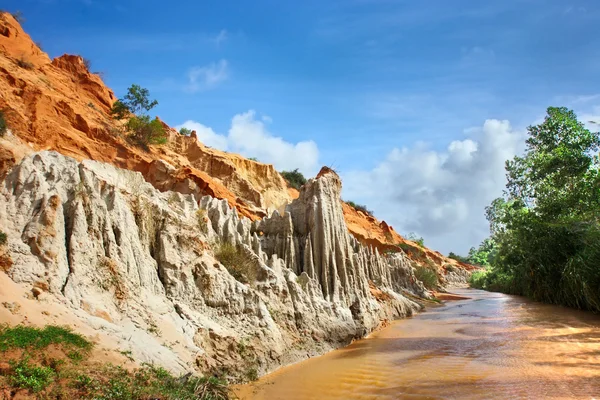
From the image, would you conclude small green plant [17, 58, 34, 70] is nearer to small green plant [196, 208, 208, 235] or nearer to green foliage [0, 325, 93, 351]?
small green plant [196, 208, 208, 235]

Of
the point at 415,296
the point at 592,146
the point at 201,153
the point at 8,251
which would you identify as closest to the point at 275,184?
the point at 201,153

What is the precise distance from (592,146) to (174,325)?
2430 cm

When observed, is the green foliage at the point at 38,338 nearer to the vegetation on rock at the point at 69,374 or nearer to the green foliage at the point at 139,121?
the vegetation on rock at the point at 69,374

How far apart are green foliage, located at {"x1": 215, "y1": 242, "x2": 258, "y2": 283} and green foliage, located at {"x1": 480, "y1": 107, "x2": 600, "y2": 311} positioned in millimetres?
14960

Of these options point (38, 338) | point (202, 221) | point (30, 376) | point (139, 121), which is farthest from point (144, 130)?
point (30, 376)

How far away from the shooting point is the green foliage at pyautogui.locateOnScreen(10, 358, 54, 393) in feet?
16.9

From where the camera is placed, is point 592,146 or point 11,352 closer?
point 11,352

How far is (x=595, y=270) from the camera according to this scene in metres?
17.6

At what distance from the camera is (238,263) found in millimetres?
12016

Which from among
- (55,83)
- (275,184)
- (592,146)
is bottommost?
(592,146)

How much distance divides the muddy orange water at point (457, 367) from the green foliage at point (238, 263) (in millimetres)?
2774

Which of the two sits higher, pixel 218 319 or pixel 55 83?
pixel 55 83

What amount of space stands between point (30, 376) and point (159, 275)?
14.9 ft

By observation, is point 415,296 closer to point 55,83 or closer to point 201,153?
point 201,153
